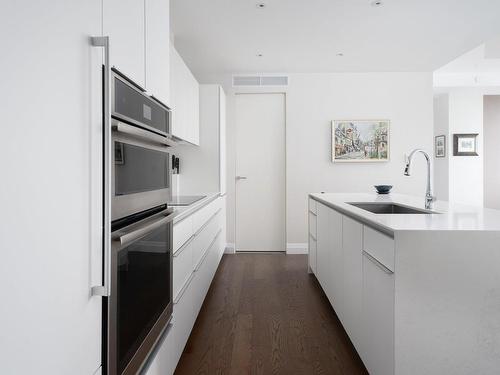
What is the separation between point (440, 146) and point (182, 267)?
6.39 m

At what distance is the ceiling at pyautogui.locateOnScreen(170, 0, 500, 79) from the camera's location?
3080 mm

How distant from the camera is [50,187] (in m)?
0.66

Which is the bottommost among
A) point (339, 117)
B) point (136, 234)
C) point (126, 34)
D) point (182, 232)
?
Answer: point (182, 232)

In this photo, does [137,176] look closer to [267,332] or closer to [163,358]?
[163,358]

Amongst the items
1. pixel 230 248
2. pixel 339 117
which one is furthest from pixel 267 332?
pixel 339 117

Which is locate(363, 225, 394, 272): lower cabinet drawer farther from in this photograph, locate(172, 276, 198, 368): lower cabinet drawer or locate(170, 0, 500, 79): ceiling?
locate(170, 0, 500, 79): ceiling

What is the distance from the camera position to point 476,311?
1421 millimetres

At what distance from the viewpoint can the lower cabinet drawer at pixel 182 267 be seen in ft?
5.98

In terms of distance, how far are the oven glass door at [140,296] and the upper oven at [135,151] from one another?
0.14 meters

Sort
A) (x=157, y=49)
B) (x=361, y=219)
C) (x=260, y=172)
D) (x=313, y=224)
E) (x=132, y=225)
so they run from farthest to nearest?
1. (x=260, y=172)
2. (x=313, y=224)
3. (x=361, y=219)
4. (x=157, y=49)
5. (x=132, y=225)

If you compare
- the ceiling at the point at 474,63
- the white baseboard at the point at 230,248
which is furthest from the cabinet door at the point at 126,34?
the ceiling at the point at 474,63

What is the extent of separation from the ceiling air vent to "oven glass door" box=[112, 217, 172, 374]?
3.82 m

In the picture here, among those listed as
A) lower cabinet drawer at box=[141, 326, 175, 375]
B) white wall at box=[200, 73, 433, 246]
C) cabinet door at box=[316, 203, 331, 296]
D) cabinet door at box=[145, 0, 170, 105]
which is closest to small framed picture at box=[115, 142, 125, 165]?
cabinet door at box=[145, 0, 170, 105]

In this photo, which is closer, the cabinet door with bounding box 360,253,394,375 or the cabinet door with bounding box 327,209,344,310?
the cabinet door with bounding box 360,253,394,375
